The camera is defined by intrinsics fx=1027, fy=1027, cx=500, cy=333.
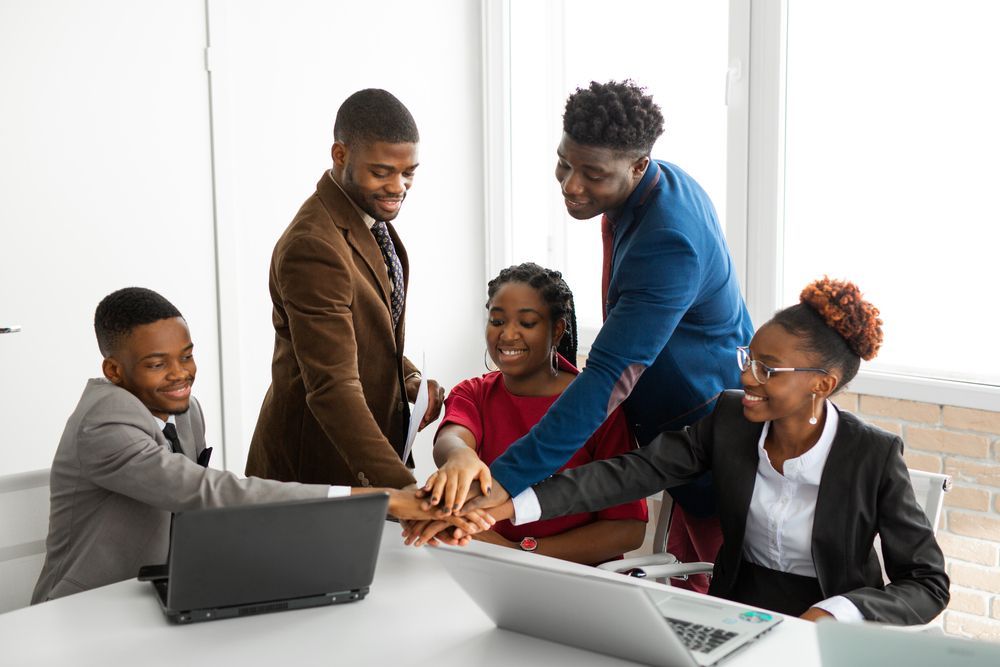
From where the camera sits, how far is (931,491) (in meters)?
1.91

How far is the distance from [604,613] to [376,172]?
1089mm

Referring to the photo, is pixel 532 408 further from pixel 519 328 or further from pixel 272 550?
pixel 272 550

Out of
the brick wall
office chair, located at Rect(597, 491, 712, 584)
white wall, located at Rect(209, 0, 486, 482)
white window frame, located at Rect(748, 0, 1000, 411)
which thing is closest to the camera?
office chair, located at Rect(597, 491, 712, 584)

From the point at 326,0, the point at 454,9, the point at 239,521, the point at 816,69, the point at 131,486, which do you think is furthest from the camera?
the point at 454,9

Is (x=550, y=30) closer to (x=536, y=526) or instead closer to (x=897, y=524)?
(x=536, y=526)

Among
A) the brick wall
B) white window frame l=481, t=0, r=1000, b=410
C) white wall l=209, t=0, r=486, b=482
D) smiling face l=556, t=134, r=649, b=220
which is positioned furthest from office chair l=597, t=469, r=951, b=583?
white wall l=209, t=0, r=486, b=482

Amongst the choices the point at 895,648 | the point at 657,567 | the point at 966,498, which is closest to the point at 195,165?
the point at 657,567

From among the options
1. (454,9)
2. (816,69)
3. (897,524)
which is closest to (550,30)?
(454,9)

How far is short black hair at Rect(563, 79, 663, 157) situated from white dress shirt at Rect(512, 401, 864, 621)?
0.62 m

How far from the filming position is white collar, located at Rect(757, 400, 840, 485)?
1910 mm

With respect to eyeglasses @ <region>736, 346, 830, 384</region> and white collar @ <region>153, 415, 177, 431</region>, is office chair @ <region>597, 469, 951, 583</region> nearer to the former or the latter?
eyeglasses @ <region>736, 346, 830, 384</region>

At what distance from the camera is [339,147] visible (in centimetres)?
212

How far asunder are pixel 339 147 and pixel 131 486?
790 millimetres

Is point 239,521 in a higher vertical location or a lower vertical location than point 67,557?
higher
